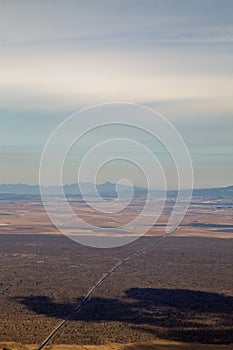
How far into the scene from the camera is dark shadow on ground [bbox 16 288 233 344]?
38375mm

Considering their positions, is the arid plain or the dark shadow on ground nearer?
the arid plain

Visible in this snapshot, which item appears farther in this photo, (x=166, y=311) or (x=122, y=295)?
(x=122, y=295)

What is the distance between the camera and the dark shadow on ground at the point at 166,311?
3838 cm

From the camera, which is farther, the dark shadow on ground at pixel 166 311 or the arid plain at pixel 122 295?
the dark shadow on ground at pixel 166 311

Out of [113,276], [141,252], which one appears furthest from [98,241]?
[113,276]

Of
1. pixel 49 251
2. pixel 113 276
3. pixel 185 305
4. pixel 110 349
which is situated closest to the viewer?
pixel 110 349

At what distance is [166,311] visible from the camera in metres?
44.5

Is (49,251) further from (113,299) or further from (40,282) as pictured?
(113,299)

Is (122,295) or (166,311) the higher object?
(122,295)

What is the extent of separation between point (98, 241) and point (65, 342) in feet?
206

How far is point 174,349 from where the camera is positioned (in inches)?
1339

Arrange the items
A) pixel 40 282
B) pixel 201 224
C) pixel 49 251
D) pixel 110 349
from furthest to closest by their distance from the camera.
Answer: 1. pixel 201 224
2. pixel 49 251
3. pixel 40 282
4. pixel 110 349

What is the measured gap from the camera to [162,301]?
158ft

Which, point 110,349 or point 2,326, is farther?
point 2,326
